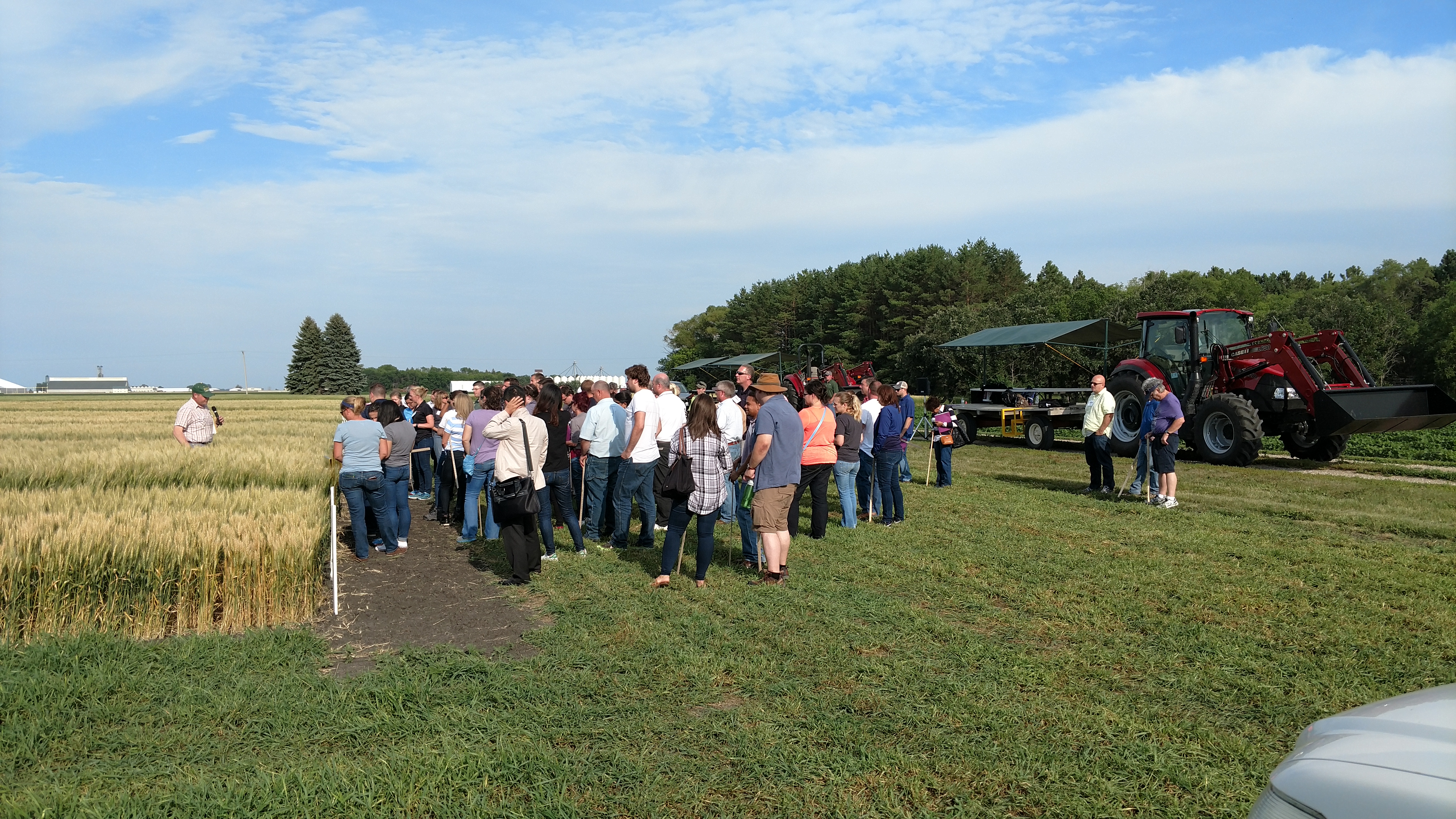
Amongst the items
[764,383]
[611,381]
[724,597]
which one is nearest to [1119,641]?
[724,597]

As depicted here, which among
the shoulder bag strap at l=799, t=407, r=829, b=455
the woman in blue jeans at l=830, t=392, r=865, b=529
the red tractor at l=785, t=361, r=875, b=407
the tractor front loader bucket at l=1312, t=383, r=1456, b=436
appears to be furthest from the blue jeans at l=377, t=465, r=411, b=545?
the tractor front loader bucket at l=1312, t=383, r=1456, b=436

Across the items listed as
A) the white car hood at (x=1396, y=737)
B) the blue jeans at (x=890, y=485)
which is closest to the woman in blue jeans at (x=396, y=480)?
the blue jeans at (x=890, y=485)

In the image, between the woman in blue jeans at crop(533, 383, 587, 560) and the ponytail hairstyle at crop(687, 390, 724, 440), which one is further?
the woman in blue jeans at crop(533, 383, 587, 560)

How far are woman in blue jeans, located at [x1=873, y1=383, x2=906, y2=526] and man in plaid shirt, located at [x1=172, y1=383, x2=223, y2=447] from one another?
8810 mm

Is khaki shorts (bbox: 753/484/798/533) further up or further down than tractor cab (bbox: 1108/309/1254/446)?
further down

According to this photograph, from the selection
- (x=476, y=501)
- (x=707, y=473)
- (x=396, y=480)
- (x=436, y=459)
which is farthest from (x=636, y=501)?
(x=436, y=459)

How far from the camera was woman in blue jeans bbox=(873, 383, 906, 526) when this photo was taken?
10.3 metres

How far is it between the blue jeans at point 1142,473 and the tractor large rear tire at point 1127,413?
5.37 m

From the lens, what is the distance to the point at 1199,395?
1644 cm

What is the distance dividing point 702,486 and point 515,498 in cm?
168

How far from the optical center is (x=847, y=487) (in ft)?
32.8

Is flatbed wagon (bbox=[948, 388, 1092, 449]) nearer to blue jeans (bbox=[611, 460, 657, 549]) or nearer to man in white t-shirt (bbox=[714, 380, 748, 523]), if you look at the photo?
man in white t-shirt (bbox=[714, 380, 748, 523])

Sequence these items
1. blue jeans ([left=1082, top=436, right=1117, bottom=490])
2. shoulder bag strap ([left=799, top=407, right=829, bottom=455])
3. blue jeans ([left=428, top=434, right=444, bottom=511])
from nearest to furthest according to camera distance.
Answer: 1. shoulder bag strap ([left=799, top=407, right=829, bottom=455])
2. blue jeans ([left=428, top=434, right=444, bottom=511])
3. blue jeans ([left=1082, top=436, right=1117, bottom=490])

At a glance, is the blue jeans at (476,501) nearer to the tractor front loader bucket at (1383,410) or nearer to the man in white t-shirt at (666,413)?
the man in white t-shirt at (666,413)
